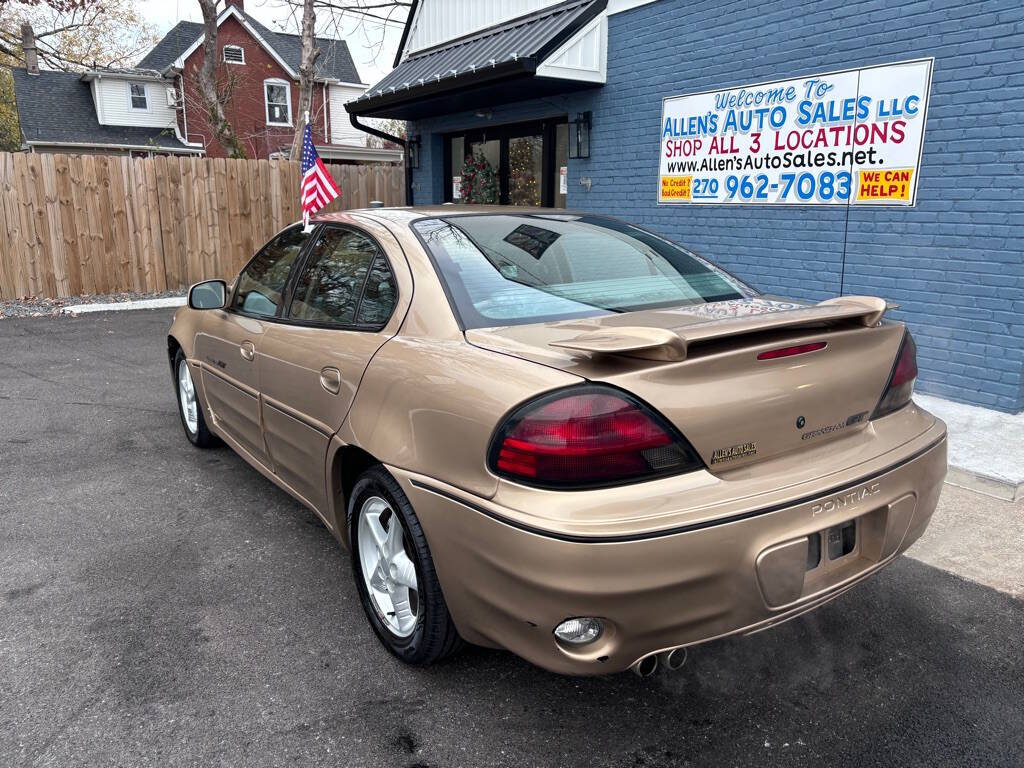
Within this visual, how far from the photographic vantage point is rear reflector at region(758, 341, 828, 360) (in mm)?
2248

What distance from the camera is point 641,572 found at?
196 centimetres

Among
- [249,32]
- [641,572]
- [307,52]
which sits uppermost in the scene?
[249,32]

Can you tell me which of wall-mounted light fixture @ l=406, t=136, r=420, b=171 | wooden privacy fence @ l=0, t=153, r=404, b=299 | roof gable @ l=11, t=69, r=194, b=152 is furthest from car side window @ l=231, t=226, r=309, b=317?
roof gable @ l=11, t=69, r=194, b=152

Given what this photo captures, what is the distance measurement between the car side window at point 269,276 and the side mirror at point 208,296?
112mm

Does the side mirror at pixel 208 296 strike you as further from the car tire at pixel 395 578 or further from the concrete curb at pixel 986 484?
the concrete curb at pixel 986 484

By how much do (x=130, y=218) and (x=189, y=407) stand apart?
8392 mm

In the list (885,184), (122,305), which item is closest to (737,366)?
(885,184)

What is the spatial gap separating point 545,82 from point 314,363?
22.1 feet

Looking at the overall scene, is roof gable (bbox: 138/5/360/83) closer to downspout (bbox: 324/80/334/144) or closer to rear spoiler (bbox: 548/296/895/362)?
downspout (bbox: 324/80/334/144)

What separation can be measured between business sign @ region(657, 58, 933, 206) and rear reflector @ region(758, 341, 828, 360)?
366 cm

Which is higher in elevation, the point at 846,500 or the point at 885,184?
the point at 885,184

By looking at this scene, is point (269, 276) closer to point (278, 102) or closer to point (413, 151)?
point (413, 151)

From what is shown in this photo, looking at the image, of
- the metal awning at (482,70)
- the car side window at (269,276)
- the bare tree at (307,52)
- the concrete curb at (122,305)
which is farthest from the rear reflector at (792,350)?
the bare tree at (307,52)

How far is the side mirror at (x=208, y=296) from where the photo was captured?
4.21m
